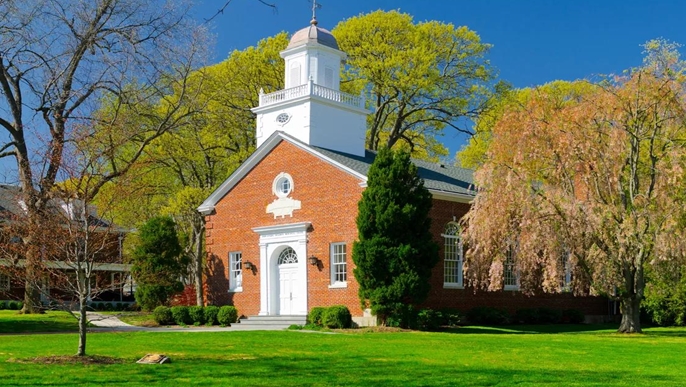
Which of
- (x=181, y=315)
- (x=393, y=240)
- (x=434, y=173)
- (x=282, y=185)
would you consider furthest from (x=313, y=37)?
(x=181, y=315)

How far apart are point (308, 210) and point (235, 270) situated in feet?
17.0

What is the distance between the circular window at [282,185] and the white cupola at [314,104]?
5.74 ft

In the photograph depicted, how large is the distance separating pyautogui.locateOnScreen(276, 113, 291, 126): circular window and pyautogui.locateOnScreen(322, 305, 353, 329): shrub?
9.50 meters

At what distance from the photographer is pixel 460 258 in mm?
29781

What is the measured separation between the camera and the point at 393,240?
84.8ft

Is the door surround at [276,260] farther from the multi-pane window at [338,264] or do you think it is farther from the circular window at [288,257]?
the multi-pane window at [338,264]

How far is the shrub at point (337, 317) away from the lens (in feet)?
88.1

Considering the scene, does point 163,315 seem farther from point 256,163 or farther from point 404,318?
point 404,318

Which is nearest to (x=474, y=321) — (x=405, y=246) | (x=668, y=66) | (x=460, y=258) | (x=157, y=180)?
(x=460, y=258)

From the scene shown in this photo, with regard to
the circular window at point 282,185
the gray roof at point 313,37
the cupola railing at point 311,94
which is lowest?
the circular window at point 282,185

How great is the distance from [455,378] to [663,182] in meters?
14.2

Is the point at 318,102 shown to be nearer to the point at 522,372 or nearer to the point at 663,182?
the point at 663,182

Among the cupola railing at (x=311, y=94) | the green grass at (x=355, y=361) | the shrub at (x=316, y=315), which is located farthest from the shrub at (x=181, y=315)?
the green grass at (x=355, y=361)

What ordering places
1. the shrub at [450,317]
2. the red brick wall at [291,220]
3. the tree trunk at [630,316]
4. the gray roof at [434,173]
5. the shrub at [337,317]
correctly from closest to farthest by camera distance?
the tree trunk at [630,316], the shrub at [337,317], the shrub at [450,317], the red brick wall at [291,220], the gray roof at [434,173]
